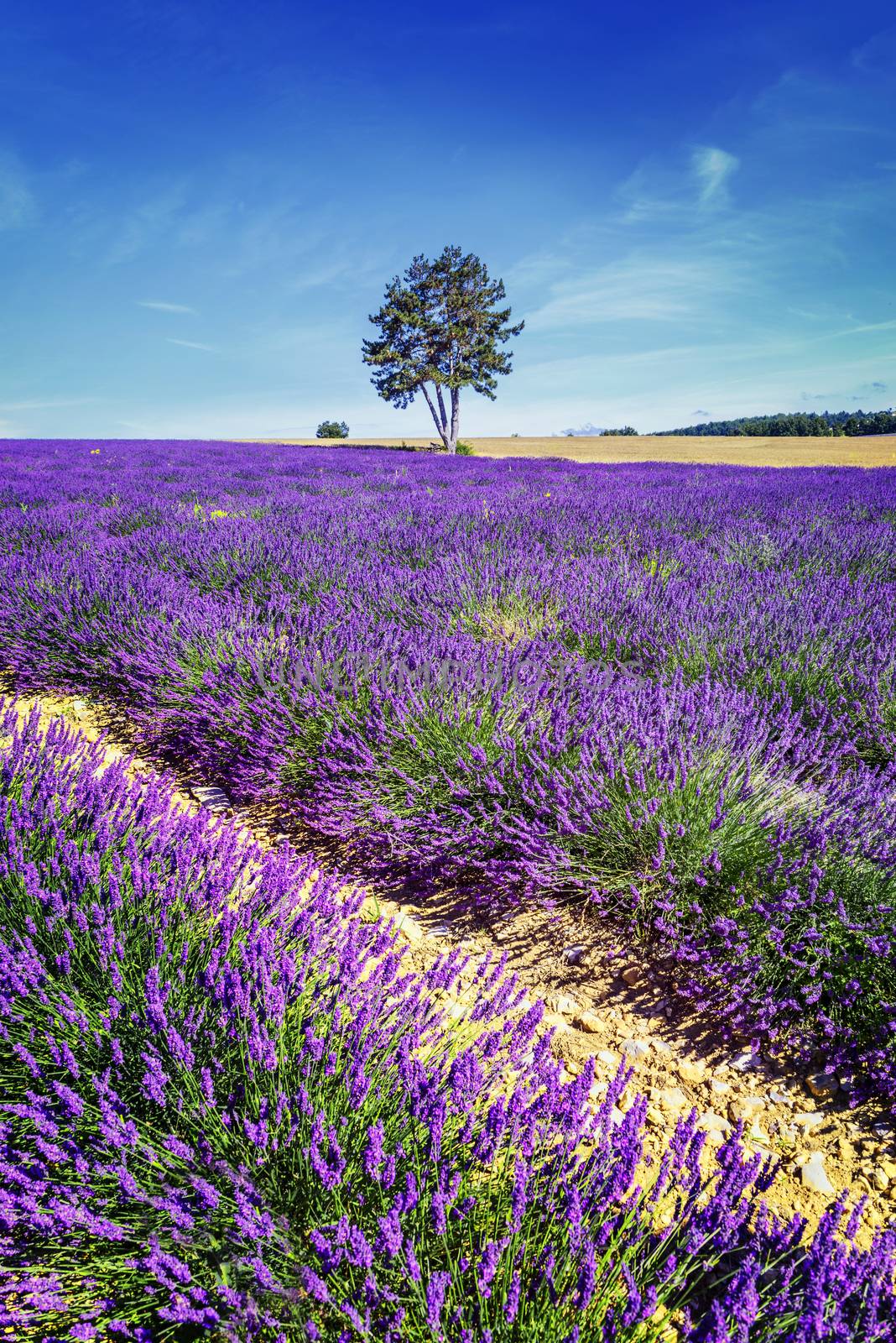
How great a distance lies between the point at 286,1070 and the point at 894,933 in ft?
4.62

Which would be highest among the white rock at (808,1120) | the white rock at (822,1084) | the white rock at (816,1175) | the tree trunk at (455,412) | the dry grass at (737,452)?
the tree trunk at (455,412)

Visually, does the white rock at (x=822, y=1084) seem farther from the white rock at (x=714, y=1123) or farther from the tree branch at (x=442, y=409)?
the tree branch at (x=442, y=409)

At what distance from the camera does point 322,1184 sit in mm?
900

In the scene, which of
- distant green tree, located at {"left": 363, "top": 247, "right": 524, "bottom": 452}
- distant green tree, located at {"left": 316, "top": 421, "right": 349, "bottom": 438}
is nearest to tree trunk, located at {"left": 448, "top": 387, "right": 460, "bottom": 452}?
distant green tree, located at {"left": 363, "top": 247, "right": 524, "bottom": 452}

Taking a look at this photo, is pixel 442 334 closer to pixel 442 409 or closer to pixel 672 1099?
pixel 442 409

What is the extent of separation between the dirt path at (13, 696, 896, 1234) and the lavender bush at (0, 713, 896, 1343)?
0.54 ft

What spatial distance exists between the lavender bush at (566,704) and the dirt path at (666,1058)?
0.08 m

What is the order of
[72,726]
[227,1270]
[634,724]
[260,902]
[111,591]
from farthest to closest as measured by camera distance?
[111,591]
[72,726]
[634,724]
[260,902]
[227,1270]

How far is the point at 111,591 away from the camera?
12.7 feet

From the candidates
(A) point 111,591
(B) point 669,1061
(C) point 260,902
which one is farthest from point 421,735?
(A) point 111,591

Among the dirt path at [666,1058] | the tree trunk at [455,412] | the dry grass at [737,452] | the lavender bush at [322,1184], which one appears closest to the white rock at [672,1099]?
the dirt path at [666,1058]

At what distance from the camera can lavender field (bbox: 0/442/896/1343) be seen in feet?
2.75

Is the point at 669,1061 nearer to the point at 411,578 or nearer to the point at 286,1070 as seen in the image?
the point at 286,1070

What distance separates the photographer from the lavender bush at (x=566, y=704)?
1661mm
